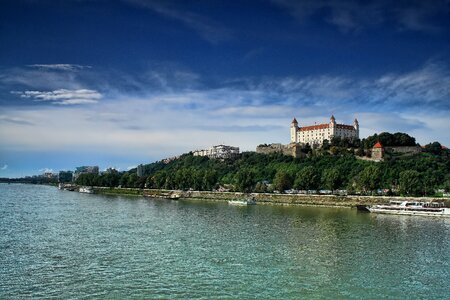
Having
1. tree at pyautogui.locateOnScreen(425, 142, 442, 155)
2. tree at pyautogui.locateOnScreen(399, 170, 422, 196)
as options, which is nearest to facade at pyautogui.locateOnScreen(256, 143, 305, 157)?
tree at pyautogui.locateOnScreen(425, 142, 442, 155)

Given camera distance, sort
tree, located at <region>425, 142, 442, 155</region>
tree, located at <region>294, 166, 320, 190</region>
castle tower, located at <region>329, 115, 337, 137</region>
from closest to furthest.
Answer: tree, located at <region>294, 166, 320, 190</region> < tree, located at <region>425, 142, 442, 155</region> < castle tower, located at <region>329, 115, 337, 137</region>

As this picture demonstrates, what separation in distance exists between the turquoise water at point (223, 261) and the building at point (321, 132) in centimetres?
A: 9223

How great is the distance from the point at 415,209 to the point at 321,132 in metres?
82.0

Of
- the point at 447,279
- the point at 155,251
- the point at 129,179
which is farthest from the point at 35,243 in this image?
the point at 129,179

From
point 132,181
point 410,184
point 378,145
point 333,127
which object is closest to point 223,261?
point 410,184

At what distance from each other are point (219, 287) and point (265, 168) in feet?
296

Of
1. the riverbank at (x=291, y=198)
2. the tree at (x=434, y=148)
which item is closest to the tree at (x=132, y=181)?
the riverbank at (x=291, y=198)

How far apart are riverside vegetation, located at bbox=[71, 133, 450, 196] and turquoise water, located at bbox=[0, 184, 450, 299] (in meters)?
30.8

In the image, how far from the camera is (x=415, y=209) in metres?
49.0

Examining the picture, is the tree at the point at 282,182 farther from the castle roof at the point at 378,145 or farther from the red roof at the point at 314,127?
the red roof at the point at 314,127

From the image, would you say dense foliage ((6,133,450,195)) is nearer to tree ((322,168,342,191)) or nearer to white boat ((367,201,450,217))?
tree ((322,168,342,191))

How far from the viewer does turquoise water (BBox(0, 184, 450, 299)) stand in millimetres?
17438

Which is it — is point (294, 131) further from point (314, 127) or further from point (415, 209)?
point (415, 209)

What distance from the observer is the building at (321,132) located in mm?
127188
